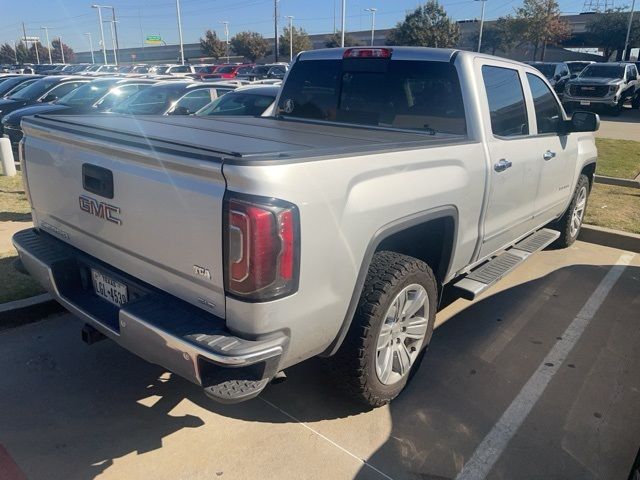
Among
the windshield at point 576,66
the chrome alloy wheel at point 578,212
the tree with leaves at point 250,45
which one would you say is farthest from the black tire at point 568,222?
the tree with leaves at point 250,45

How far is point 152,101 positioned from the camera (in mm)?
9781

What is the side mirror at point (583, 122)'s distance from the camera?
478cm

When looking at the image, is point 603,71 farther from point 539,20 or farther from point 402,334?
point 539,20

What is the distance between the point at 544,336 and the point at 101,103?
10.3 m

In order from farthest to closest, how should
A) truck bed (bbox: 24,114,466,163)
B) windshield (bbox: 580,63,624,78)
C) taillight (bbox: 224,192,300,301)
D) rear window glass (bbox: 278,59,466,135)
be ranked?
windshield (bbox: 580,63,624,78)
rear window glass (bbox: 278,59,466,135)
truck bed (bbox: 24,114,466,163)
taillight (bbox: 224,192,300,301)

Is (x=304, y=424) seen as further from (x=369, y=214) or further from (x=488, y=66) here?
(x=488, y=66)

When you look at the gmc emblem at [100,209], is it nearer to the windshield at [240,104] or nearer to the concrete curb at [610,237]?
the windshield at [240,104]

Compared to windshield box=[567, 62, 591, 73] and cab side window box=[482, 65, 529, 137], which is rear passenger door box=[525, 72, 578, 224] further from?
windshield box=[567, 62, 591, 73]

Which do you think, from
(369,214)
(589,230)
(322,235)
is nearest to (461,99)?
(369,214)

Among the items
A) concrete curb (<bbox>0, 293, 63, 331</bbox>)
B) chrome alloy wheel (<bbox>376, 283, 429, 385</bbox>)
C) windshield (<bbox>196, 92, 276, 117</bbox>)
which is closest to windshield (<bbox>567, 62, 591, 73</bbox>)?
windshield (<bbox>196, 92, 276, 117</bbox>)

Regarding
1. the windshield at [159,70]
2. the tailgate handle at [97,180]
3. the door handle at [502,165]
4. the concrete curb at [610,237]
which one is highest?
the tailgate handle at [97,180]

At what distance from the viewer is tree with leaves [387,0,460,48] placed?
5022cm

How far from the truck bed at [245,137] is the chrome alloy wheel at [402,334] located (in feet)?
2.89

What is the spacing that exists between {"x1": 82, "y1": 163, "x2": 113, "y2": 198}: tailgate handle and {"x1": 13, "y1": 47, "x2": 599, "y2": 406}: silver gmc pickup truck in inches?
0.4
